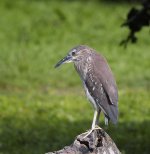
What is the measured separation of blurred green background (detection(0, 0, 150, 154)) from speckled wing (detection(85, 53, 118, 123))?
351cm

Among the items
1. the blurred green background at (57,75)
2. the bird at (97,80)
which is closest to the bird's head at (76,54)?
the bird at (97,80)

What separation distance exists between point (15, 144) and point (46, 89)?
3.74m

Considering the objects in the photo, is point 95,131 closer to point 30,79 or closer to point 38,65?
point 30,79

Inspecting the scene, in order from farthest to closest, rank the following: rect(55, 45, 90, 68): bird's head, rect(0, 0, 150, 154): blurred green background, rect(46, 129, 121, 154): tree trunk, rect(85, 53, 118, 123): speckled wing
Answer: rect(0, 0, 150, 154): blurred green background
rect(55, 45, 90, 68): bird's head
rect(85, 53, 118, 123): speckled wing
rect(46, 129, 121, 154): tree trunk

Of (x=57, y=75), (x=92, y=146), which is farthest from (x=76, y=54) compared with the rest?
(x=57, y=75)

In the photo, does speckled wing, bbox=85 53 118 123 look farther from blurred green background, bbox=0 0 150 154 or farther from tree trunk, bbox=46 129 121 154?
blurred green background, bbox=0 0 150 154

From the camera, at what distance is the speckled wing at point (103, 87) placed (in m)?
5.86

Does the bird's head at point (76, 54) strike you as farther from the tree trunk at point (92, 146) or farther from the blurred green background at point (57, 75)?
the blurred green background at point (57, 75)

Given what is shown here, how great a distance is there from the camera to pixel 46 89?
13562mm

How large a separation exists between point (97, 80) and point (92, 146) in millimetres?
576

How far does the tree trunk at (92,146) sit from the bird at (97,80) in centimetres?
11

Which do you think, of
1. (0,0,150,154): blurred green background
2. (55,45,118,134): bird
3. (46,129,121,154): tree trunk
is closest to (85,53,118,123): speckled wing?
(55,45,118,134): bird

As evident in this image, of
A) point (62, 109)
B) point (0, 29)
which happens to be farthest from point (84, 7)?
point (62, 109)

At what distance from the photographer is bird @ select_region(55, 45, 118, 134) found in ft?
19.2
